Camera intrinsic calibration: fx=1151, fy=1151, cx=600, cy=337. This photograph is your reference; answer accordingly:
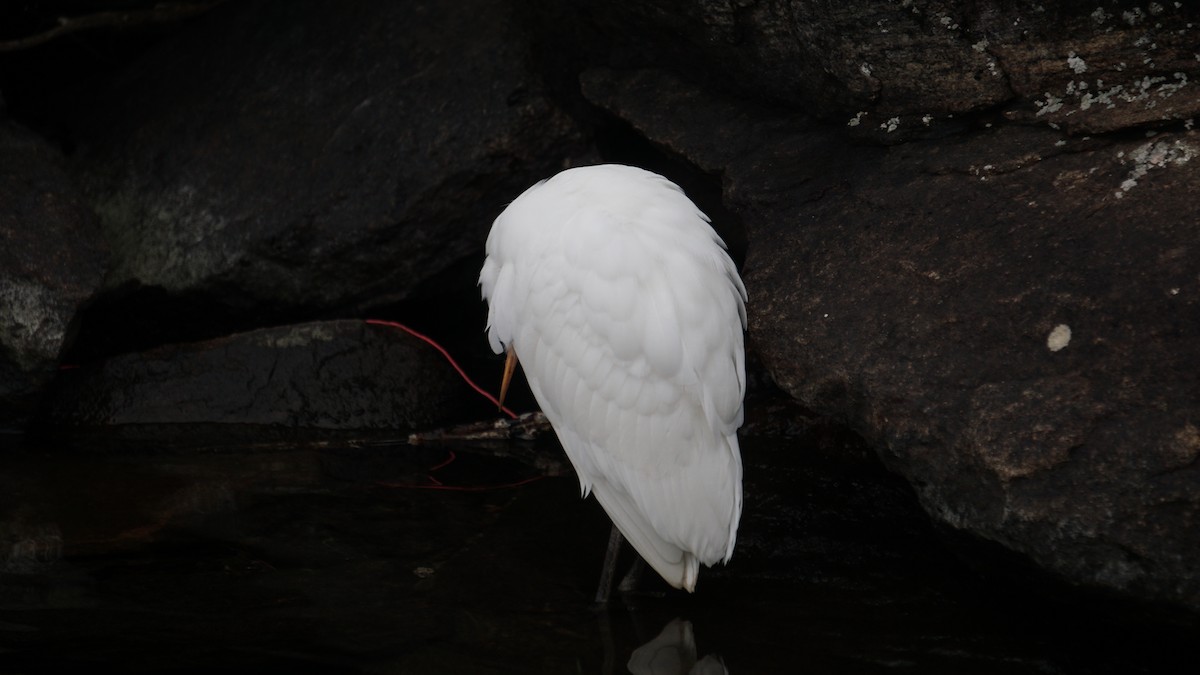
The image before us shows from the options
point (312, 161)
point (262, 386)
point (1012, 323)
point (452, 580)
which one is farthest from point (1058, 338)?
point (312, 161)

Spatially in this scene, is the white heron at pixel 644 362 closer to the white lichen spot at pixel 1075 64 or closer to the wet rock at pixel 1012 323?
the wet rock at pixel 1012 323

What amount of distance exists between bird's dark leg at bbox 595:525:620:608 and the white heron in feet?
0.34

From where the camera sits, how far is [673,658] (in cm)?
281

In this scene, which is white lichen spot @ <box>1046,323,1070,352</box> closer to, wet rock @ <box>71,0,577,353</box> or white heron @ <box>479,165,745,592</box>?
white heron @ <box>479,165,745,592</box>

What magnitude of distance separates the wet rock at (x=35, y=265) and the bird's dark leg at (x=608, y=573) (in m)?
2.18

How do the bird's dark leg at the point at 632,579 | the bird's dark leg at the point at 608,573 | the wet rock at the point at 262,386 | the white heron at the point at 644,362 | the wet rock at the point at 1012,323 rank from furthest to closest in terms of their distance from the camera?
the wet rock at the point at 262,386
the bird's dark leg at the point at 632,579
the bird's dark leg at the point at 608,573
the white heron at the point at 644,362
the wet rock at the point at 1012,323

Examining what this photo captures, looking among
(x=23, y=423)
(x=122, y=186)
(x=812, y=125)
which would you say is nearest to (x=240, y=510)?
(x=23, y=423)

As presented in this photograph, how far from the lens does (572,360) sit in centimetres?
304

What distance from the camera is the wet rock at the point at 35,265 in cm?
397

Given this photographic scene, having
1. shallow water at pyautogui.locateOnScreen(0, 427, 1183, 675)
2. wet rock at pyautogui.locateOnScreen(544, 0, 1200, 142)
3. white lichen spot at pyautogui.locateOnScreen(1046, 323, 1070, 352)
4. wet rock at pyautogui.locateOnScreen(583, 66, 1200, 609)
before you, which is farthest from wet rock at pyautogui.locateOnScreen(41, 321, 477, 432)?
white lichen spot at pyautogui.locateOnScreen(1046, 323, 1070, 352)

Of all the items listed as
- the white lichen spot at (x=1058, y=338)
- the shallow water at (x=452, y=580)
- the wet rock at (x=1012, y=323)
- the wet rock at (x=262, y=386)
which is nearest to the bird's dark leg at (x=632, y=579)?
the shallow water at (x=452, y=580)

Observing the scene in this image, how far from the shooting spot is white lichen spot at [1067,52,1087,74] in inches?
121

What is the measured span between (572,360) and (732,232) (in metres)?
1.79

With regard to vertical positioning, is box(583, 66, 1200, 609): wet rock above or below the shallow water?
above
